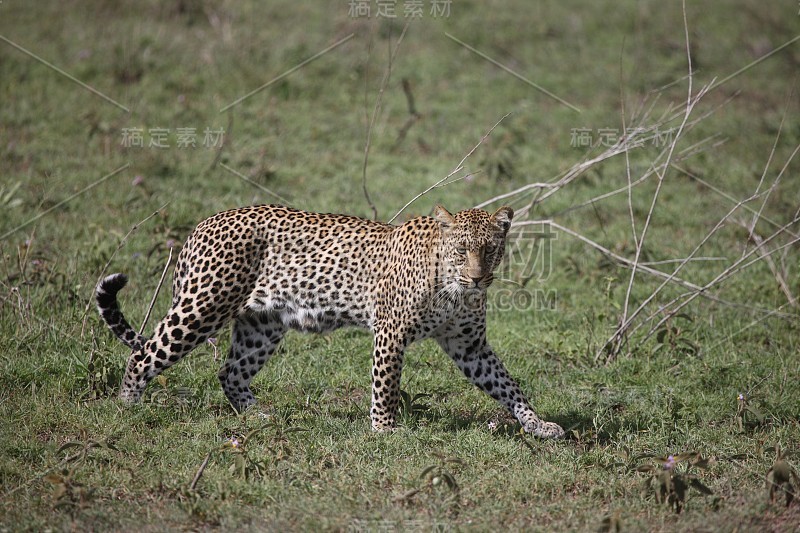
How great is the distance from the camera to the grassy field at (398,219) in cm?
649

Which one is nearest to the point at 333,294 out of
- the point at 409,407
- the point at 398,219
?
the point at 409,407

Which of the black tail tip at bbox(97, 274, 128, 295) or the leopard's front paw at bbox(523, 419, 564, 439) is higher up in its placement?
the black tail tip at bbox(97, 274, 128, 295)

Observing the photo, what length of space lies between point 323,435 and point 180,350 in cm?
131

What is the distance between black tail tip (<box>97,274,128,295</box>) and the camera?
7500 millimetres

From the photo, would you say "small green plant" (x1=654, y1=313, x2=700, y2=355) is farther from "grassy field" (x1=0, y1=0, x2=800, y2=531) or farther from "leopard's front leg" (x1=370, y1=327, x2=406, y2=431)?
"leopard's front leg" (x1=370, y1=327, x2=406, y2=431)

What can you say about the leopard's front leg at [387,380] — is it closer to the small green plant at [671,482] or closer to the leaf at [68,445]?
the small green plant at [671,482]

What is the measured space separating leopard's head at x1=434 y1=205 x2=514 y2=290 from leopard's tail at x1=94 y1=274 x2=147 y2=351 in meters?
2.48

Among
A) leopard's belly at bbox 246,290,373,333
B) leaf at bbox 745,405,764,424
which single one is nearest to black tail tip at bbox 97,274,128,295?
leopard's belly at bbox 246,290,373,333

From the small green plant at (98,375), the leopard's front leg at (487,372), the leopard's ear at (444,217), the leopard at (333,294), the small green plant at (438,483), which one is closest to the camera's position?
the small green plant at (438,483)

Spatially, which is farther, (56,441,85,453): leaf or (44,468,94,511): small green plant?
(56,441,85,453): leaf

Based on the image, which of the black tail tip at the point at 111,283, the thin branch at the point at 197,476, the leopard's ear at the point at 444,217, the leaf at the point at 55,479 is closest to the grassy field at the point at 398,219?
the leaf at the point at 55,479

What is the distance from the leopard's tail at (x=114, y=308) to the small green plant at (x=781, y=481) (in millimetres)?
4690

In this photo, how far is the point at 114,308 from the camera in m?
7.70

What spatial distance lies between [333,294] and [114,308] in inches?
67.3
